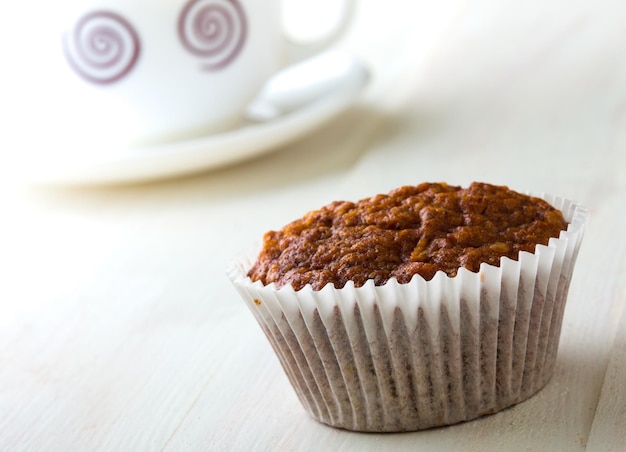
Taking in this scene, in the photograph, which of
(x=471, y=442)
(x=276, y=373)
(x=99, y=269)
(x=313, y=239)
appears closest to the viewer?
(x=471, y=442)

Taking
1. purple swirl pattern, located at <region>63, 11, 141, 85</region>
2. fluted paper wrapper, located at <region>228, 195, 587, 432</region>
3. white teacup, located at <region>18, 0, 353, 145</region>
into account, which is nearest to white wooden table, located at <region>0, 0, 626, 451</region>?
fluted paper wrapper, located at <region>228, 195, 587, 432</region>

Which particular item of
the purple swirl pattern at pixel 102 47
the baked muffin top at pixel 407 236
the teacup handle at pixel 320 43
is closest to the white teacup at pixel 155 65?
the purple swirl pattern at pixel 102 47

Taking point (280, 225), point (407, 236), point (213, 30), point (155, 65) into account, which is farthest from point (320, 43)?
point (407, 236)

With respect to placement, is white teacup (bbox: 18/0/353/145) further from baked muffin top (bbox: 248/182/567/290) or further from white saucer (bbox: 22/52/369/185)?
baked muffin top (bbox: 248/182/567/290)

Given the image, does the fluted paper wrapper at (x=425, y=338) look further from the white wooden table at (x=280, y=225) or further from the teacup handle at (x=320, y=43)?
the teacup handle at (x=320, y=43)

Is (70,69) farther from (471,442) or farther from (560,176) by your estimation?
(471,442)

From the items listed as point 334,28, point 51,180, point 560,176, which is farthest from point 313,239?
point 334,28
